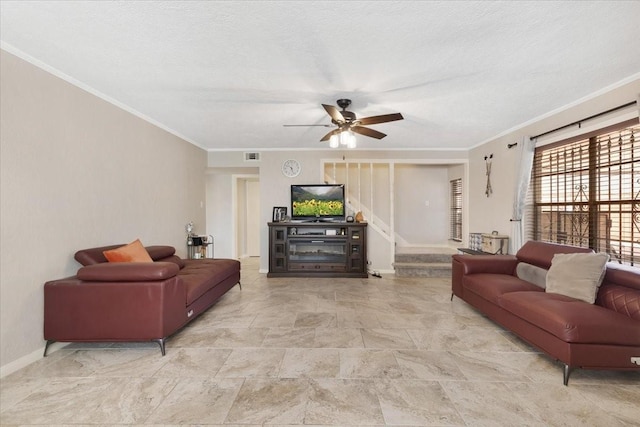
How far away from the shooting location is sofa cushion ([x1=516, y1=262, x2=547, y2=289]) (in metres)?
3.14

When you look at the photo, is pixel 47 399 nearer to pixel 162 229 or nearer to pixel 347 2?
pixel 162 229

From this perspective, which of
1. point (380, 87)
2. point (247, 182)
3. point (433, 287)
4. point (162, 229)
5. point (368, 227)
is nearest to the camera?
point (380, 87)

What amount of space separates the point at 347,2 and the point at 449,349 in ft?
9.48

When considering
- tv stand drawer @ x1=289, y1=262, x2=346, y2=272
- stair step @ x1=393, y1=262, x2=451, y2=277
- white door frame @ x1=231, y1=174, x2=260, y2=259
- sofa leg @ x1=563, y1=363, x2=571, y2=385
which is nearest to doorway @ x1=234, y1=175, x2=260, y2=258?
white door frame @ x1=231, y1=174, x2=260, y2=259

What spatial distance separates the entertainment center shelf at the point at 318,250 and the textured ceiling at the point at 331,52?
2.46 meters

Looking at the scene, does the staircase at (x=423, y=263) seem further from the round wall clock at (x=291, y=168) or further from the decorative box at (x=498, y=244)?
the round wall clock at (x=291, y=168)

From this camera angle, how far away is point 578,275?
2590mm

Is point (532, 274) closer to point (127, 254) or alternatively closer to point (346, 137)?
point (346, 137)

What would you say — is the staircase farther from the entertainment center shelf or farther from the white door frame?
the white door frame

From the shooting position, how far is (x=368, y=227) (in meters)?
5.84

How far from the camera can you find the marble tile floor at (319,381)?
1.74 meters

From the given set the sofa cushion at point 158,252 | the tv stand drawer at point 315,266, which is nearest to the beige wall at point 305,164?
the tv stand drawer at point 315,266

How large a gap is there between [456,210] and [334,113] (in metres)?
5.13

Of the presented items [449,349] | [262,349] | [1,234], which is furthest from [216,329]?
[449,349]
